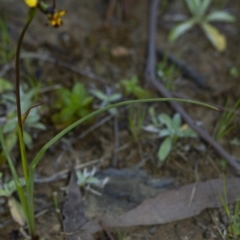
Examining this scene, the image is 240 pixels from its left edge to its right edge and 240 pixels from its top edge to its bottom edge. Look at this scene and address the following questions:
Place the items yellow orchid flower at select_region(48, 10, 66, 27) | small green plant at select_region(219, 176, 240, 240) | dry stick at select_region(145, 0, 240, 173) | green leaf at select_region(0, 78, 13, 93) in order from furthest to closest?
1. green leaf at select_region(0, 78, 13, 93)
2. dry stick at select_region(145, 0, 240, 173)
3. small green plant at select_region(219, 176, 240, 240)
4. yellow orchid flower at select_region(48, 10, 66, 27)

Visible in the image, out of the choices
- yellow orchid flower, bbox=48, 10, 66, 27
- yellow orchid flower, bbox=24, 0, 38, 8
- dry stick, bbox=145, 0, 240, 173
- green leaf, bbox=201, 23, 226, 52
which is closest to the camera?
yellow orchid flower, bbox=24, 0, 38, 8

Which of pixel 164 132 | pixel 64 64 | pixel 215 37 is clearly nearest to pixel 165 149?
pixel 164 132

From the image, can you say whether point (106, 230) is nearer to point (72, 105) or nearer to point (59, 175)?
point (59, 175)

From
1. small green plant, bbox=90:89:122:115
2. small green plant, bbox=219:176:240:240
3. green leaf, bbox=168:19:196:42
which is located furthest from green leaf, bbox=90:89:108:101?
small green plant, bbox=219:176:240:240

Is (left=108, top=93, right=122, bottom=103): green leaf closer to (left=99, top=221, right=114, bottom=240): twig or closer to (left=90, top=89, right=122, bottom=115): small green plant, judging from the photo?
(left=90, top=89, right=122, bottom=115): small green plant

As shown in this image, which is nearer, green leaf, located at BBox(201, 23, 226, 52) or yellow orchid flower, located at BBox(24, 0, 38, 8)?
yellow orchid flower, located at BBox(24, 0, 38, 8)

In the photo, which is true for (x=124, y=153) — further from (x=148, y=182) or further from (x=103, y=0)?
(x=103, y=0)
